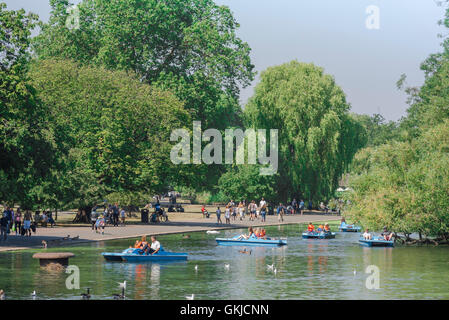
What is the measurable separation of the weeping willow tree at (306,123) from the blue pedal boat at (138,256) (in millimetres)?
45702

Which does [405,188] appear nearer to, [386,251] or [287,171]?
[386,251]

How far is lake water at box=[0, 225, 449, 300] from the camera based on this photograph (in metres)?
28.0

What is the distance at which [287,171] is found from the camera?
87.2 metres

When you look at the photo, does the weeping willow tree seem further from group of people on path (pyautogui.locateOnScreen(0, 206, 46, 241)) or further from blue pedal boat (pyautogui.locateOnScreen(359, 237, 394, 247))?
group of people on path (pyautogui.locateOnScreen(0, 206, 46, 241))

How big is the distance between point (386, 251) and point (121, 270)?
1846 cm

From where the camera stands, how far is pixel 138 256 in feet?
126

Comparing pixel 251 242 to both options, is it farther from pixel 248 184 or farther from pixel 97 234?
pixel 248 184

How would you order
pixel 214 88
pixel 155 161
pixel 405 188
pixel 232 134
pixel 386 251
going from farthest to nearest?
pixel 232 134 < pixel 214 88 < pixel 155 161 < pixel 405 188 < pixel 386 251

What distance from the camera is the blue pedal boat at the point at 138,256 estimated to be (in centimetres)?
3793

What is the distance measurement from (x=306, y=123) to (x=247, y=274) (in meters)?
51.9

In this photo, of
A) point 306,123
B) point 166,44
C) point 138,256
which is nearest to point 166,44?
point 166,44

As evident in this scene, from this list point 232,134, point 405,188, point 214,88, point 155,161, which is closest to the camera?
point 405,188

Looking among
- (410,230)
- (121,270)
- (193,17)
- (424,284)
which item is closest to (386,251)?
(410,230)

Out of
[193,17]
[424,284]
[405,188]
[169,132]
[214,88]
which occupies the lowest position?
[424,284]
